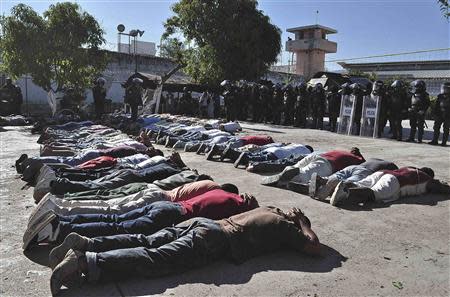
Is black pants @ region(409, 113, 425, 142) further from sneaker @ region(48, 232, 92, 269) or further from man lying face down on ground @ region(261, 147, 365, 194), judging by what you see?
sneaker @ region(48, 232, 92, 269)

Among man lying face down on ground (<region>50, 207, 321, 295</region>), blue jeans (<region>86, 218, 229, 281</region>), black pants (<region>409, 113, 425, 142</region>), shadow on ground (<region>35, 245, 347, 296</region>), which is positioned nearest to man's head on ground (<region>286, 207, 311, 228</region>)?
man lying face down on ground (<region>50, 207, 321, 295</region>)

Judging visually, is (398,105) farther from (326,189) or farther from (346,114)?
(326,189)

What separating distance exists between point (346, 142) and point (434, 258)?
8988 millimetres

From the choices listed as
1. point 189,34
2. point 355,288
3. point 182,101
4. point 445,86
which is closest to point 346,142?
point 445,86

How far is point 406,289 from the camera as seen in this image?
3465 millimetres

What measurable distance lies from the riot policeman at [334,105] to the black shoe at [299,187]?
10.3 m

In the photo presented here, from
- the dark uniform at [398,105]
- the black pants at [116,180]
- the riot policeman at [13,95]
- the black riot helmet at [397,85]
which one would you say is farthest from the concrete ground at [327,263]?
the riot policeman at [13,95]

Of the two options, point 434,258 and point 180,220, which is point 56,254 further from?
point 434,258

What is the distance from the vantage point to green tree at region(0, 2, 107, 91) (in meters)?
17.3

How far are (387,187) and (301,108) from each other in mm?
12483

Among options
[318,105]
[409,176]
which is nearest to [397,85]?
[318,105]

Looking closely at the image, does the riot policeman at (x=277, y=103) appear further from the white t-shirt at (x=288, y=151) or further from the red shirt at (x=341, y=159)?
the red shirt at (x=341, y=159)

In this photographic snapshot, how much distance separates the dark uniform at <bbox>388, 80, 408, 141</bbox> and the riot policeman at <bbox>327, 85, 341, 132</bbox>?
2.42m

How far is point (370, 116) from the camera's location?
47.1 feet
